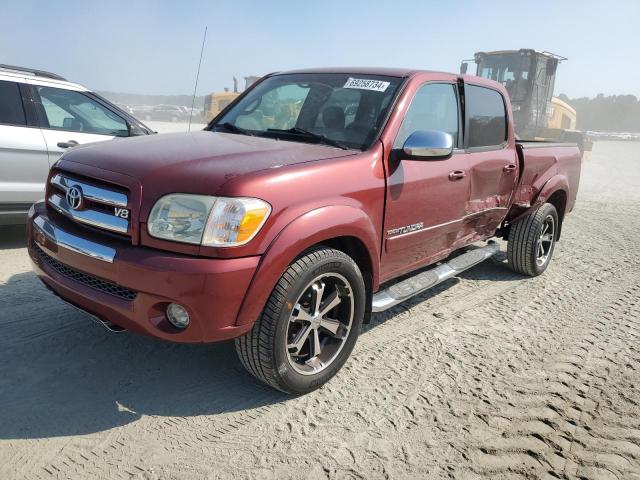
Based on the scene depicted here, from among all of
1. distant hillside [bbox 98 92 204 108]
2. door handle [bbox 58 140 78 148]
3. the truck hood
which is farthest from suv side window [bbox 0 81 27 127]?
distant hillside [bbox 98 92 204 108]

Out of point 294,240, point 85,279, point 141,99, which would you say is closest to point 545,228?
point 294,240

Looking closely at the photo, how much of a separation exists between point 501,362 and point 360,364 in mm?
977

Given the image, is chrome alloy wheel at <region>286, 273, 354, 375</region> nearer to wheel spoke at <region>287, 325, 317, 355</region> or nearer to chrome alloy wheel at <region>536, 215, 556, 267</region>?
wheel spoke at <region>287, 325, 317, 355</region>

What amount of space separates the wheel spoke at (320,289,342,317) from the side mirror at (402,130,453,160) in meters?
0.99

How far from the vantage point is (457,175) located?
395cm

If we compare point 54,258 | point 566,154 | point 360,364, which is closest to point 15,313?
point 54,258

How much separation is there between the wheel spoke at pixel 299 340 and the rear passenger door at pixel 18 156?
3653 mm

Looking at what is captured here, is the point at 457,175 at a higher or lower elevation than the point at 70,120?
lower

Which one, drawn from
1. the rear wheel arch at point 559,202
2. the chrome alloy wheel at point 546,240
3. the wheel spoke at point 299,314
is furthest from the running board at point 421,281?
the rear wheel arch at point 559,202

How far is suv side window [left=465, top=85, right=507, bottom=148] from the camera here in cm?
433

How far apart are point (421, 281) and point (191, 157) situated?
6.64 ft

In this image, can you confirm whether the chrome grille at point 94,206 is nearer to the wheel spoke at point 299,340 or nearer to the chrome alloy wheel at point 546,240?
the wheel spoke at point 299,340

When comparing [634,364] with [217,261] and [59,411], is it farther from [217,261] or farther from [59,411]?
[59,411]

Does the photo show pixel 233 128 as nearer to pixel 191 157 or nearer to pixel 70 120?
pixel 191 157
